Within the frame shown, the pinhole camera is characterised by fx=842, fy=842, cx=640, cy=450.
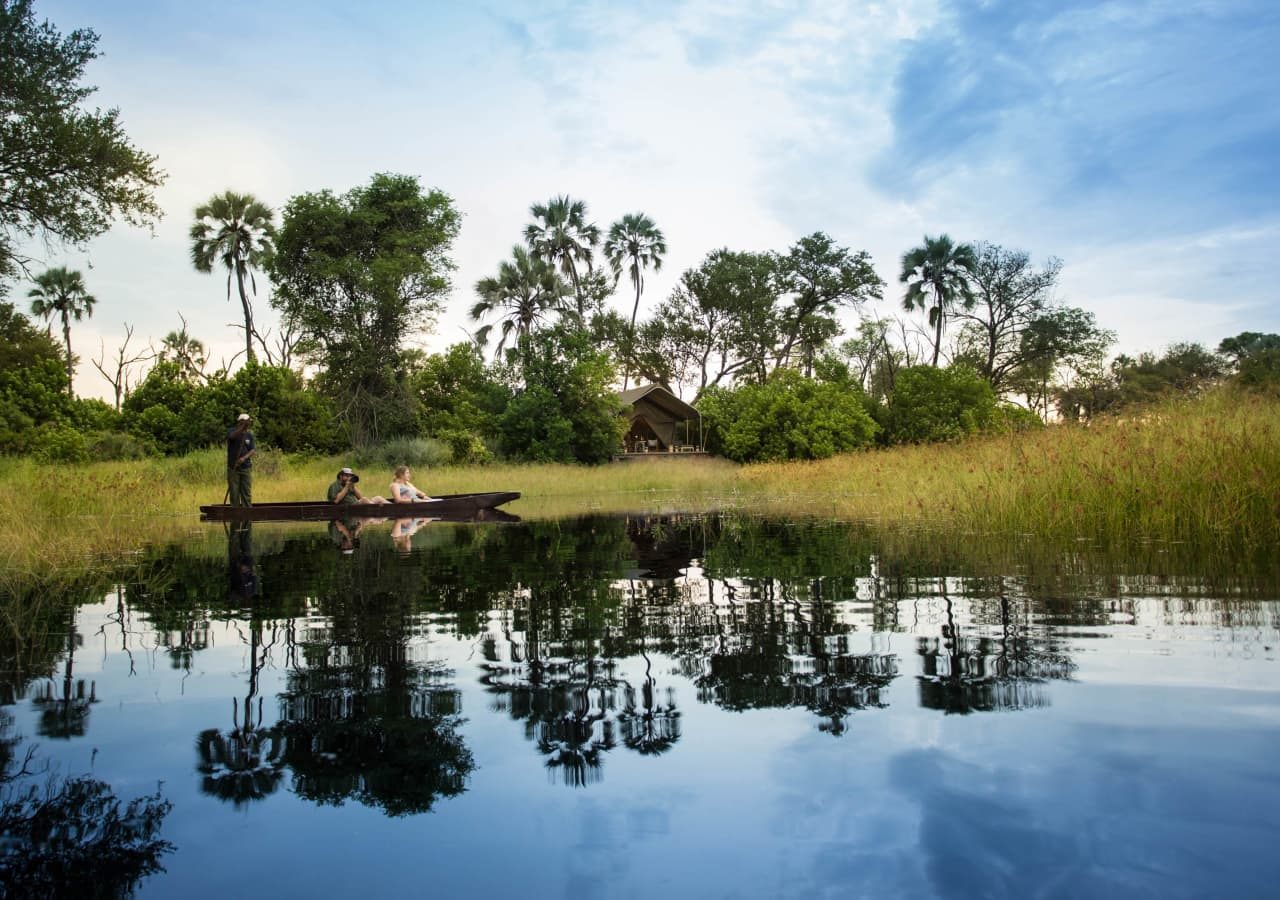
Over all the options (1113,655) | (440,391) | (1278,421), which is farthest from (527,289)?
(1113,655)

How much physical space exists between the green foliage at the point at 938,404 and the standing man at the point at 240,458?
3174 cm

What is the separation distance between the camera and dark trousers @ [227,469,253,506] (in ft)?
60.8

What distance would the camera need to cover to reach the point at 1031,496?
11.3 m

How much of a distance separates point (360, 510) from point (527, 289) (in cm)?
2744

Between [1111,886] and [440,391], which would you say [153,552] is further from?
[440,391]

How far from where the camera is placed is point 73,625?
5.76 metres

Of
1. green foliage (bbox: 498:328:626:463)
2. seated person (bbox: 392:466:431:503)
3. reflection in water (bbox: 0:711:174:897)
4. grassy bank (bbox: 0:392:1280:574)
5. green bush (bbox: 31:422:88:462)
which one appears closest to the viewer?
reflection in water (bbox: 0:711:174:897)

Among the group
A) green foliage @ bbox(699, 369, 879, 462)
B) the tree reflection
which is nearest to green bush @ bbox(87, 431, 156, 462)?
green foliage @ bbox(699, 369, 879, 462)

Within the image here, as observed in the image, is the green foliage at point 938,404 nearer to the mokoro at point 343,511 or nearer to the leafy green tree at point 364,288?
the leafy green tree at point 364,288

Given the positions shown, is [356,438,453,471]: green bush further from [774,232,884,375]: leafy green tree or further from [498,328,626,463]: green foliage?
[774,232,884,375]: leafy green tree

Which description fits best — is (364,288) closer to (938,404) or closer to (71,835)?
(938,404)

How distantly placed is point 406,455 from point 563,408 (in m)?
8.09

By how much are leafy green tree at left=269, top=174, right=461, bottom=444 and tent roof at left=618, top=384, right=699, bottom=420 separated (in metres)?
12.4

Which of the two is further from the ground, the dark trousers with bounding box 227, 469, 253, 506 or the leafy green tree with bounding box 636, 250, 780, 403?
the leafy green tree with bounding box 636, 250, 780, 403
